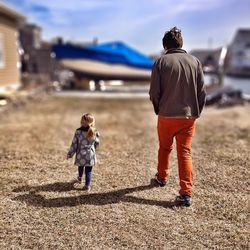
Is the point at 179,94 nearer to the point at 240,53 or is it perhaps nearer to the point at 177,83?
the point at 177,83

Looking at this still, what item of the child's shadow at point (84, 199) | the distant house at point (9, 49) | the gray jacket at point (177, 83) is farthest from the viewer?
the distant house at point (9, 49)

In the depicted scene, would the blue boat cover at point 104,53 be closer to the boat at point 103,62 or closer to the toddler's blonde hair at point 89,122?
the boat at point 103,62

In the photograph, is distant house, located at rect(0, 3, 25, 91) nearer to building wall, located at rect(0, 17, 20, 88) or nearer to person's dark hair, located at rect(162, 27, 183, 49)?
building wall, located at rect(0, 17, 20, 88)

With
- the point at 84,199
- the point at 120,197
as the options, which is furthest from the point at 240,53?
the point at 84,199

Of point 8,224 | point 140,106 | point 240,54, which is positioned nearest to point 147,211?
point 8,224

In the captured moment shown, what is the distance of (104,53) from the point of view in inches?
881

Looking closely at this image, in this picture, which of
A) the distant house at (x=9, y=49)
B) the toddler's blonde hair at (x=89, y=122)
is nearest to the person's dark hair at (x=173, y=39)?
the toddler's blonde hair at (x=89, y=122)

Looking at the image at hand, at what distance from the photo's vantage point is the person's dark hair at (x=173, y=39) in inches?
184

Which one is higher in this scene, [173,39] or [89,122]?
[173,39]

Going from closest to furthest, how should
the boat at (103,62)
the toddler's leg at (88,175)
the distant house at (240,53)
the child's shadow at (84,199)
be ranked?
the child's shadow at (84,199), the toddler's leg at (88,175), the boat at (103,62), the distant house at (240,53)

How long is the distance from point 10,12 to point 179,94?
14.9 m

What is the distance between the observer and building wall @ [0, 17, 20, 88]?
1743 cm

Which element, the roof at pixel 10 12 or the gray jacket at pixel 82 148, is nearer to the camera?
the gray jacket at pixel 82 148

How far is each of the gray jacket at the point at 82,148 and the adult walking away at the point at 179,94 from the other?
3.12 ft
